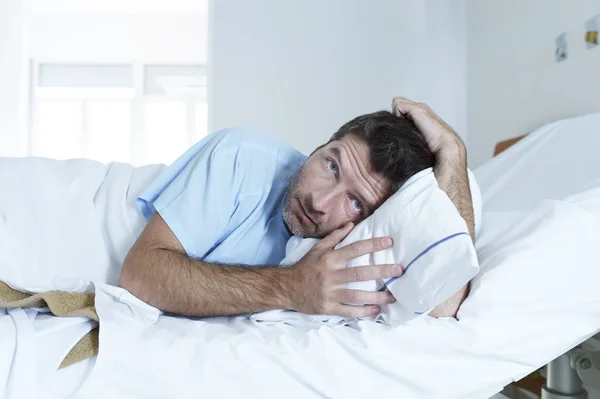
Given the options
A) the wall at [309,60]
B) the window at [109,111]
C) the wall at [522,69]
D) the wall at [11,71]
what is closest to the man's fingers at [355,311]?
the wall at [522,69]

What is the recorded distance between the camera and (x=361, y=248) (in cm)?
92

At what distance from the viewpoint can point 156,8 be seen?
198 inches

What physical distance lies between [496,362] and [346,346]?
0.23 metres

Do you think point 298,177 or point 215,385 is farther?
point 298,177

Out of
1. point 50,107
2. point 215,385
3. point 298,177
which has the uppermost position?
point 50,107

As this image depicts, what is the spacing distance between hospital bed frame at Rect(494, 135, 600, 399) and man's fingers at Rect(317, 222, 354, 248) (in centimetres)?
48

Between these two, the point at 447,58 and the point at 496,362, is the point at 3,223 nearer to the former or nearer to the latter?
the point at 496,362

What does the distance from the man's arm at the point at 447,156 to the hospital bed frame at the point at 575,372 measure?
0.30 metres

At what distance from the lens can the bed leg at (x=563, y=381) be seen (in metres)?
1.14

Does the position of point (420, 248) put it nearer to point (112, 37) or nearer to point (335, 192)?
point (335, 192)

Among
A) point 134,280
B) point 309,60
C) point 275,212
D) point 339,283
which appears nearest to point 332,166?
point 275,212

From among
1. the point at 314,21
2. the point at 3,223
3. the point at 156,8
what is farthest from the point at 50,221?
the point at 156,8

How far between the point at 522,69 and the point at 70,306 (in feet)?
5.67

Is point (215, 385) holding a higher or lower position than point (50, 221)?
lower
